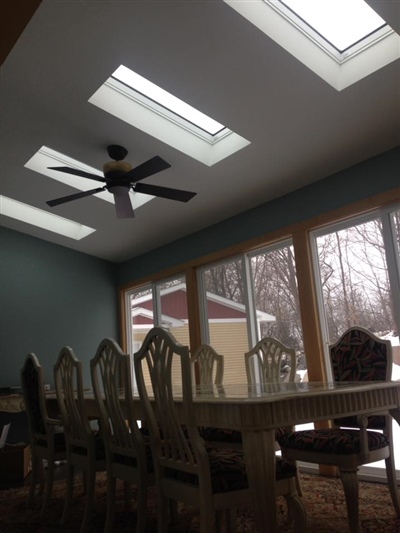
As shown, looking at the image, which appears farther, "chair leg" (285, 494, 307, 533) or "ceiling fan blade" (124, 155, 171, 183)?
"ceiling fan blade" (124, 155, 171, 183)

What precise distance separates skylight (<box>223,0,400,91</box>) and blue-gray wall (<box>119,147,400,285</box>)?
869 millimetres

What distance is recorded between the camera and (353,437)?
2369 millimetres

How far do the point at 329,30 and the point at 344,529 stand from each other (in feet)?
9.65

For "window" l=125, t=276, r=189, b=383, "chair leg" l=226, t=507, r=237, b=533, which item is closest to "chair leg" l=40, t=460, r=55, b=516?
"chair leg" l=226, t=507, r=237, b=533

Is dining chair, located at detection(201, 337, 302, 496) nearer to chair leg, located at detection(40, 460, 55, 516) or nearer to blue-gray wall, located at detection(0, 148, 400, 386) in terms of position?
chair leg, located at detection(40, 460, 55, 516)

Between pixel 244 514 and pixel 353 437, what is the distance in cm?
89

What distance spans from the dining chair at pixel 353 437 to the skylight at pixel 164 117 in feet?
6.00

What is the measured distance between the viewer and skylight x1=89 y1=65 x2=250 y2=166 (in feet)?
12.0

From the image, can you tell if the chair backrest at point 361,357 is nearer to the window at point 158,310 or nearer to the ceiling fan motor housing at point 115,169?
the ceiling fan motor housing at point 115,169

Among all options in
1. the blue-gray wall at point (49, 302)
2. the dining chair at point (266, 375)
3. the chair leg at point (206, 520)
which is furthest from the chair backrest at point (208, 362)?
the blue-gray wall at point (49, 302)

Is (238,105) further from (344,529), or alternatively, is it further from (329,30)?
(344,529)

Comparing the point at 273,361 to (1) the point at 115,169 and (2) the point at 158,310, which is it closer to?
(1) the point at 115,169

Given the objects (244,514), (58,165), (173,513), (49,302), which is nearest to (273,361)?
(244,514)

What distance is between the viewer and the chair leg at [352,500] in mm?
2160
